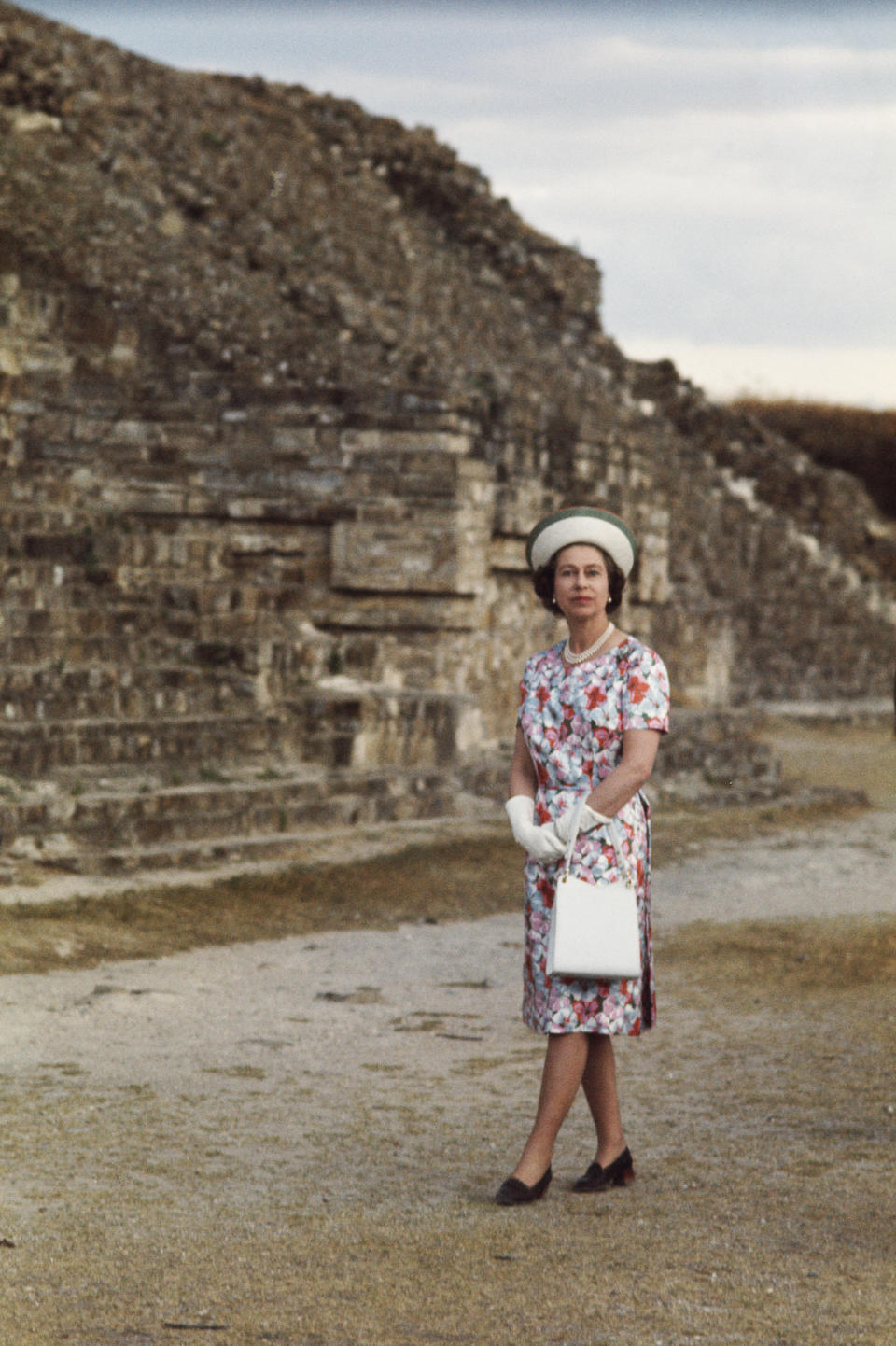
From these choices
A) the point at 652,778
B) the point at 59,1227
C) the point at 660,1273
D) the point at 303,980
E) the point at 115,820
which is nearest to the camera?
the point at 660,1273

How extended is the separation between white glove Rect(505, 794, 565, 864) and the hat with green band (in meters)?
0.73

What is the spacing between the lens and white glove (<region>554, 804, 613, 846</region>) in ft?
16.7

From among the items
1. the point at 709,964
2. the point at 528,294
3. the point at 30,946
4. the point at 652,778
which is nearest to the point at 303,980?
the point at 30,946

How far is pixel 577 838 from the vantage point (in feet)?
16.9

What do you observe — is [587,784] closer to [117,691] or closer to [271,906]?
[271,906]

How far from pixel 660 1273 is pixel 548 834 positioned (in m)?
1.18

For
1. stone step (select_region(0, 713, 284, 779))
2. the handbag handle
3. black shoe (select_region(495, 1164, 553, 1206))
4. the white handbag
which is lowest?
black shoe (select_region(495, 1164, 553, 1206))

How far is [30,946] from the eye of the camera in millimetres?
8883

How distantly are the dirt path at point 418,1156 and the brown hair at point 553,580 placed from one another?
1.65 m

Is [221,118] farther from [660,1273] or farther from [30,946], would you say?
[660,1273]

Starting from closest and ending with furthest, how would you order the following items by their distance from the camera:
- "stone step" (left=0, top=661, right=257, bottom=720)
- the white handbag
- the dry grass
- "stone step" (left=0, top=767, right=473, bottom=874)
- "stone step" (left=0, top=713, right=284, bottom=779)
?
1. the white handbag
2. the dry grass
3. "stone step" (left=0, top=767, right=473, bottom=874)
4. "stone step" (left=0, top=713, right=284, bottom=779)
5. "stone step" (left=0, top=661, right=257, bottom=720)

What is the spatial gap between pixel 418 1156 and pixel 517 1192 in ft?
2.20

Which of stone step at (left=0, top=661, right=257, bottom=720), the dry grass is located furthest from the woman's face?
stone step at (left=0, top=661, right=257, bottom=720)

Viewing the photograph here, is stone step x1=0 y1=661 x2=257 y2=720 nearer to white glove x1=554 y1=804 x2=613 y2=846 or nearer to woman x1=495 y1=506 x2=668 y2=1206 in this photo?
woman x1=495 y1=506 x2=668 y2=1206
